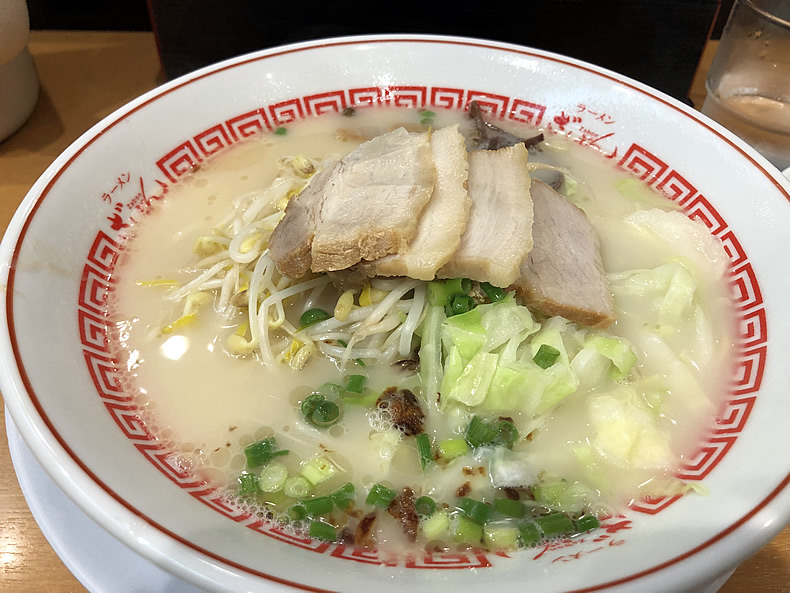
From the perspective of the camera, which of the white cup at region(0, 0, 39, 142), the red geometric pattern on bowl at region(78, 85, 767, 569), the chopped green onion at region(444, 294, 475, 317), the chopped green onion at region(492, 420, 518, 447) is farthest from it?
the white cup at region(0, 0, 39, 142)

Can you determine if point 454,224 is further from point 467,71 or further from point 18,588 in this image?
point 18,588

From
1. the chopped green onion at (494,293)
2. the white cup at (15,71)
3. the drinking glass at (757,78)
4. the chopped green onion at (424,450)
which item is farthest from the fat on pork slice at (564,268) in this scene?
the white cup at (15,71)

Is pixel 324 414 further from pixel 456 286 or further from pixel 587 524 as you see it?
pixel 587 524

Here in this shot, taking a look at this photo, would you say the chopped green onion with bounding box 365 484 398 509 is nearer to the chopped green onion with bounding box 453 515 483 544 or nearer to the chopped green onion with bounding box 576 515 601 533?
the chopped green onion with bounding box 453 515 483 544

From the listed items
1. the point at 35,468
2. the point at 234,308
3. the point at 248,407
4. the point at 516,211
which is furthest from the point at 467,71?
the point at 35,468

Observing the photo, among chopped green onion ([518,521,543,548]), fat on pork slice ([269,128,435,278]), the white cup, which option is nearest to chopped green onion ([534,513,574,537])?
chopped green onion ([518,521,543,548])

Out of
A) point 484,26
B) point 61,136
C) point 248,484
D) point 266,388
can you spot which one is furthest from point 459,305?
point 61,136

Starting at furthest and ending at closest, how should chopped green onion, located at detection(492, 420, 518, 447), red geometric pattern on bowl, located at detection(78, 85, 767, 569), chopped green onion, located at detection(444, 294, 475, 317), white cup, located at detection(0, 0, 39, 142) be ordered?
white cup, located at detection(0, 0, 39, 142), chopped green onion, located at detection(444, 294, 475, 317), chopped green onion, located at detection(492, 420, 518, 447), red geometric pattern on bowl, located at detection(78, 85, 767, 569)
